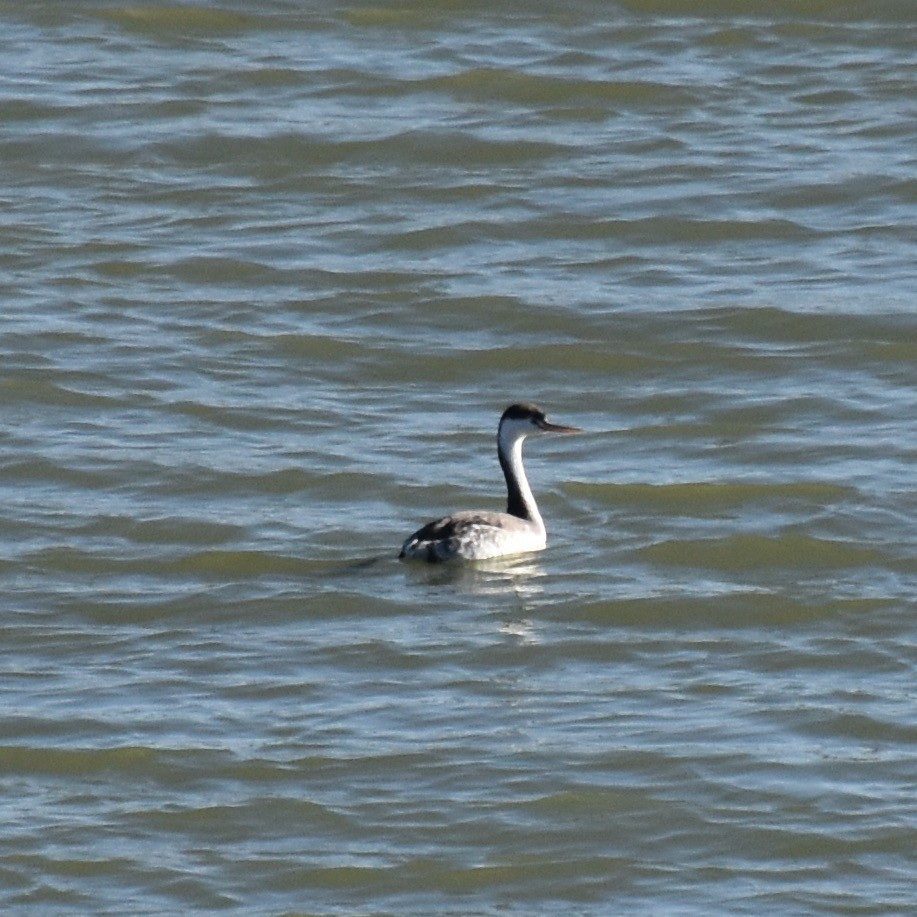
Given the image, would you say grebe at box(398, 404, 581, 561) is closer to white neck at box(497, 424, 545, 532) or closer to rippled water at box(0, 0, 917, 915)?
white neck at box(497, 424, 545, 532)

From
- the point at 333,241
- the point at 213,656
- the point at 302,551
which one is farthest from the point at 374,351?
the point at 213,656

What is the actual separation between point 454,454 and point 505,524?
5.56ft

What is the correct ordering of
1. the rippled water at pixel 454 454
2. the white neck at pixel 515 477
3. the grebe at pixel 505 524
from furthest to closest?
the white neck at pixel 515 477 → the grebe at pixel 505 524 → the rippled water at pixel 454 454

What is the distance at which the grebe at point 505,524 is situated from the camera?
12719 mm

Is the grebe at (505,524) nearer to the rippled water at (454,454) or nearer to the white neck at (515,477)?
the white neck at (515,477)

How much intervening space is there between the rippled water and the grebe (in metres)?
0.14

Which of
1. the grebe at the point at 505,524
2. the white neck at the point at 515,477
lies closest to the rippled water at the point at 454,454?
the grebe at the point at 505,524

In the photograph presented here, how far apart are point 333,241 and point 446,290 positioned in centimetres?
140

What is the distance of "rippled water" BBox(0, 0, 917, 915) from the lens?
9.66 meters

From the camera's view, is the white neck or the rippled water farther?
the white neck

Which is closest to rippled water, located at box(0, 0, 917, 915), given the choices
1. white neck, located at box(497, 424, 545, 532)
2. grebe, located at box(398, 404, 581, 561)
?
grebe, located at box(398, 404, 581, 561)

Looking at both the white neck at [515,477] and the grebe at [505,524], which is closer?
the grebe at [505,524]

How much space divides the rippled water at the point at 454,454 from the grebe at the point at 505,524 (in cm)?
14

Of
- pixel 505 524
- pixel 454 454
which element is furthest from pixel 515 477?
pixel 454 454
